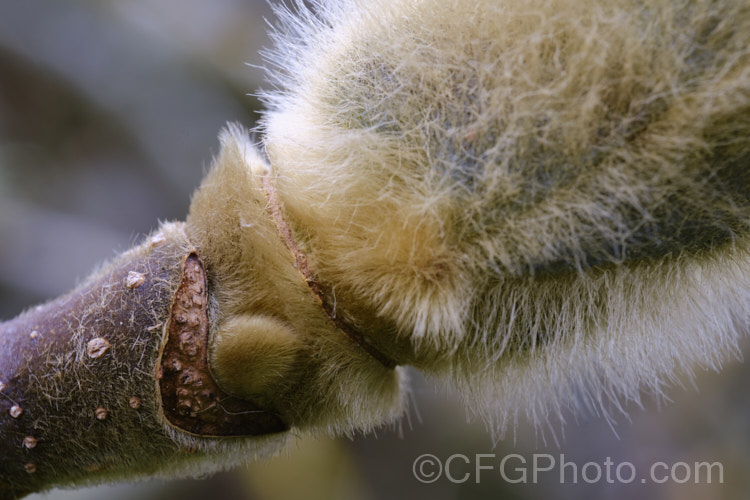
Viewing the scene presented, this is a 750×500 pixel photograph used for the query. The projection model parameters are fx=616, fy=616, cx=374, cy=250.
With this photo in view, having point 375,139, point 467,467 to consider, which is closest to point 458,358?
point 375,139

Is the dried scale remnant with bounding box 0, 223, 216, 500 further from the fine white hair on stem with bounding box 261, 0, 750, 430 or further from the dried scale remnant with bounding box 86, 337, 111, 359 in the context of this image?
the fine white hair on stem with bounding box 261, 0, 750, 430

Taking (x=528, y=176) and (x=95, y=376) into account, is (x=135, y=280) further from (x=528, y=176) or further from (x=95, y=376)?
(x=528, y=176)

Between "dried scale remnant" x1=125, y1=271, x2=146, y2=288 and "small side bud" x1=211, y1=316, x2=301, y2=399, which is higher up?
"dried scale remnant" x1=125, y1=271, x2=146, y2=288

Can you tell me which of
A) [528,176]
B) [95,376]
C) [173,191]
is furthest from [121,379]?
[173,191]

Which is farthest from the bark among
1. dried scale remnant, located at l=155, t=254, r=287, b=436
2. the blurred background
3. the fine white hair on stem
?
the blurred background

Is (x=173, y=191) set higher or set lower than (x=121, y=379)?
higher
